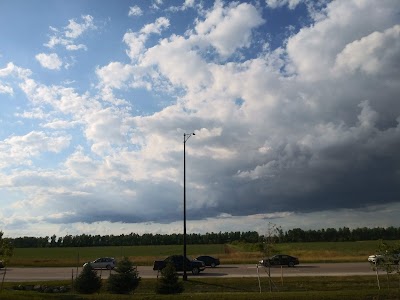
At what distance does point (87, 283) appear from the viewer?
2383 cm

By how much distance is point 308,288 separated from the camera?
1019 inches

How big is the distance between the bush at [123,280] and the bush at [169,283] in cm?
147

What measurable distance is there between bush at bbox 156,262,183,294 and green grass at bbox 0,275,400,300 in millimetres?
604

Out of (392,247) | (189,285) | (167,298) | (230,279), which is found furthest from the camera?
(230,279)

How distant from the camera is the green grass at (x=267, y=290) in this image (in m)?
19.6

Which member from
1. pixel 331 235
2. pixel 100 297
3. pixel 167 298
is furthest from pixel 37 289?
pixel 331 235

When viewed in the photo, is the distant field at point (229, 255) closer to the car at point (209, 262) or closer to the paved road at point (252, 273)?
the paved road at point (252, 273)

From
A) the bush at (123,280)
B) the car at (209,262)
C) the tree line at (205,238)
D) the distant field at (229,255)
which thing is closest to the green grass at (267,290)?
the bush at (123,280)

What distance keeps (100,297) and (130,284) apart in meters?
3.37

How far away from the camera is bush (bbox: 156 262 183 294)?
22.7 meters

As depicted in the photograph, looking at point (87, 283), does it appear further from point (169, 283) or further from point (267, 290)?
point (267, 290)

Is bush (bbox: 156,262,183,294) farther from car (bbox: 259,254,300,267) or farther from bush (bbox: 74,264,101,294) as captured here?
car (bbox: 259,254,300,267)

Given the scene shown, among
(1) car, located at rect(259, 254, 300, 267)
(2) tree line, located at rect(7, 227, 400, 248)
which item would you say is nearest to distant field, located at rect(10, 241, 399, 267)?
(1) car, located at rect(259, 254, 300, 267)

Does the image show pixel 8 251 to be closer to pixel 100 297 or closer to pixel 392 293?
pixel 100 297
